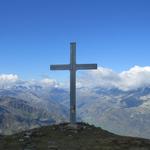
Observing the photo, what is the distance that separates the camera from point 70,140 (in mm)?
33969

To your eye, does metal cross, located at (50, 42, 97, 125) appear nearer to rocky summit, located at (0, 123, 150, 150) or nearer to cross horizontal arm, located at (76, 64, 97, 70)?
cross horizontal arm, located at (76, 64, 97, 70)

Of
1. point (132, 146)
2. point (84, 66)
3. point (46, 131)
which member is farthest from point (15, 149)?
point (84, 66)

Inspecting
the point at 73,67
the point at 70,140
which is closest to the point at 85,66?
the point at 73,67

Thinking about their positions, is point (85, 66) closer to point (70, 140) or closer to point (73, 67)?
point (73, 67)

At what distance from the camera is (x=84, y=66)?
135ft

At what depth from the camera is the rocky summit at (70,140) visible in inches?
1224

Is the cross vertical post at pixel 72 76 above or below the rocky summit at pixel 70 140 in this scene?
above

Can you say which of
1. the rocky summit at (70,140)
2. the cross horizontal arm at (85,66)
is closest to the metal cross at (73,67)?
the cross horizontal arm at (85,66)

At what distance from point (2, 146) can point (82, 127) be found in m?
9.89

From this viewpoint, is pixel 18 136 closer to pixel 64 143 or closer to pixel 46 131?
pixel 46 131

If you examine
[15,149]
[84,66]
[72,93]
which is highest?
[84,66]

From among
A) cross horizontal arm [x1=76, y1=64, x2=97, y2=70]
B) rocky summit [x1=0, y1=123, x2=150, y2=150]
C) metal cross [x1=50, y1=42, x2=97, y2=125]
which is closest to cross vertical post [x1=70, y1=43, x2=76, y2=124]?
metal cross [x1=50, y1=42, x2=97, y2=125]

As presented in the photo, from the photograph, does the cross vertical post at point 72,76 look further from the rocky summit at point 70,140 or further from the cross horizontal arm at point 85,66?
the rocky summit at point 70,140

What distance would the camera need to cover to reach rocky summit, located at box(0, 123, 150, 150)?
102ft
